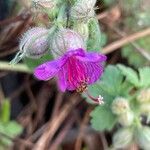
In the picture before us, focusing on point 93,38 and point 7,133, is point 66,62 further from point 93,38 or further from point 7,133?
point 7,133

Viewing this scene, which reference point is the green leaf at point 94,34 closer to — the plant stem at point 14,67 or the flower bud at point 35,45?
the flower bud at point 35,45

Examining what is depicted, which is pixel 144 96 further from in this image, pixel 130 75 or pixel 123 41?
pixel 123 41

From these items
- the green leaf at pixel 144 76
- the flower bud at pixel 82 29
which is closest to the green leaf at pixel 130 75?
the green leaf at pixel 144 76

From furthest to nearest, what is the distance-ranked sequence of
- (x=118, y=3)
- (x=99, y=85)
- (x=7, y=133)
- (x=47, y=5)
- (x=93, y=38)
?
1. (x=118, y=3)
2. (x=7, y=133)
3. (x=99, y=85)
4. (x=93, y=38)
5. (x=47, y=5)

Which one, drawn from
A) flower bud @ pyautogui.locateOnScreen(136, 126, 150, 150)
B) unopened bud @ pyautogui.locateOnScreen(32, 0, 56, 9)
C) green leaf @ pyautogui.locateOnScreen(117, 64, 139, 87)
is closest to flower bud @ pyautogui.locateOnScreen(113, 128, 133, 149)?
flower bud @ pyautogui.locateOnScreen(136, 126, 150, 150)

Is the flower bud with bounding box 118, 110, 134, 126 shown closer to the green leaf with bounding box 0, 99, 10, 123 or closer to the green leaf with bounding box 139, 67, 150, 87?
the green leaf with bounding box 139, 67, 150, 87

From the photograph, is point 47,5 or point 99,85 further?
point 99,85

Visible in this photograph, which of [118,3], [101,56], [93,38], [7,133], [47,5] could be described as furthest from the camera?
[118,3]

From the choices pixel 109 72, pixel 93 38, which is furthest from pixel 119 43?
pixel 93 38
